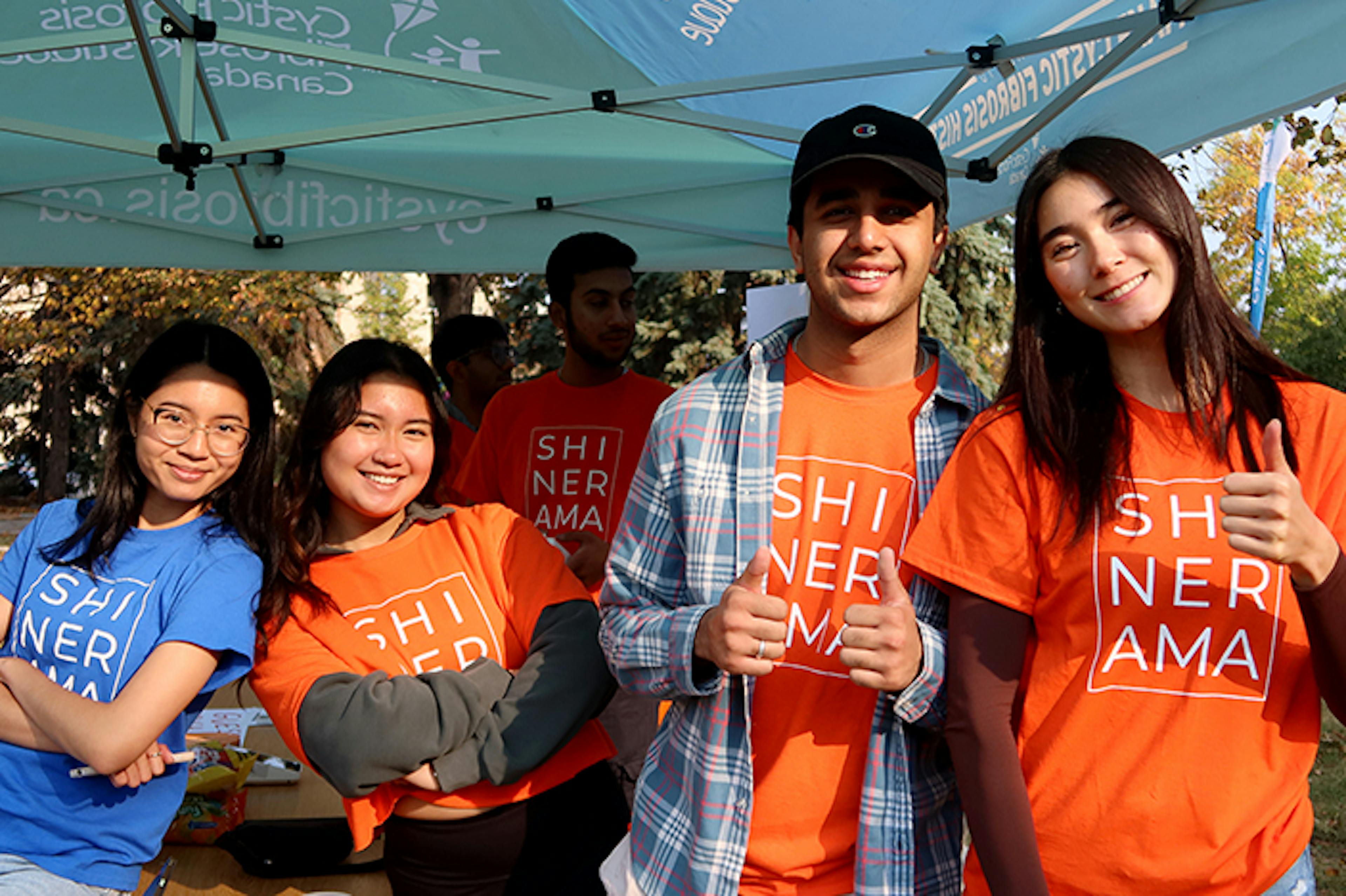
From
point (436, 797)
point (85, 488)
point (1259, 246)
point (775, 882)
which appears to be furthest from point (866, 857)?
point (85, 488)

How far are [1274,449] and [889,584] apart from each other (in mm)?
535

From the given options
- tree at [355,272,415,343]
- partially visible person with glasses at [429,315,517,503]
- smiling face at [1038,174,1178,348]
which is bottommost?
smiling face at [1038,174,1178,348]

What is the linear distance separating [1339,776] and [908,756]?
5.67 meters

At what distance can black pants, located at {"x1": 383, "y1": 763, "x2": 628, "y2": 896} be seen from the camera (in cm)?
210

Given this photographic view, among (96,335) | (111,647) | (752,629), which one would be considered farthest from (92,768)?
(96,335)

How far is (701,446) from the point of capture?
1.83 metres

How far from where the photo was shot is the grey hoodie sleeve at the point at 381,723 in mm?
1924

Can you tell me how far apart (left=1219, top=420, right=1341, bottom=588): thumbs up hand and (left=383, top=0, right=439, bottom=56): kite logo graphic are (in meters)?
3.19

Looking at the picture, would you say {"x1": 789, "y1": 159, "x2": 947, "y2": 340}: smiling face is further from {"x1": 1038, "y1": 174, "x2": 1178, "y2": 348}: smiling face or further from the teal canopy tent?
the teal canopy tent

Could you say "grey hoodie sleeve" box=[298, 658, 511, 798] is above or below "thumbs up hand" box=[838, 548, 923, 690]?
below

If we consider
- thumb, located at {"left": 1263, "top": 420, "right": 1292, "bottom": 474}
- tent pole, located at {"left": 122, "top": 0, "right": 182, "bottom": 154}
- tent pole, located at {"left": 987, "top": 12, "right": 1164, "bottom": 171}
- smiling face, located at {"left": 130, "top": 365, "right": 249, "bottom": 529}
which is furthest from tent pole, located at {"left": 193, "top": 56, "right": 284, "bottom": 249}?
thumb, located at {"left": 1263, "top": 420, "right": 1292, "bottom": 474}

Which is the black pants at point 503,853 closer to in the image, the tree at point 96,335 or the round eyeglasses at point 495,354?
the round eyeglasses at point 495,354

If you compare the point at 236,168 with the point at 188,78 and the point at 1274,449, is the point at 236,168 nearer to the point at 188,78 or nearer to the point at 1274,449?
→ the point at 188,78

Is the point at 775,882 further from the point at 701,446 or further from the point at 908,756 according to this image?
the point at 701,446
